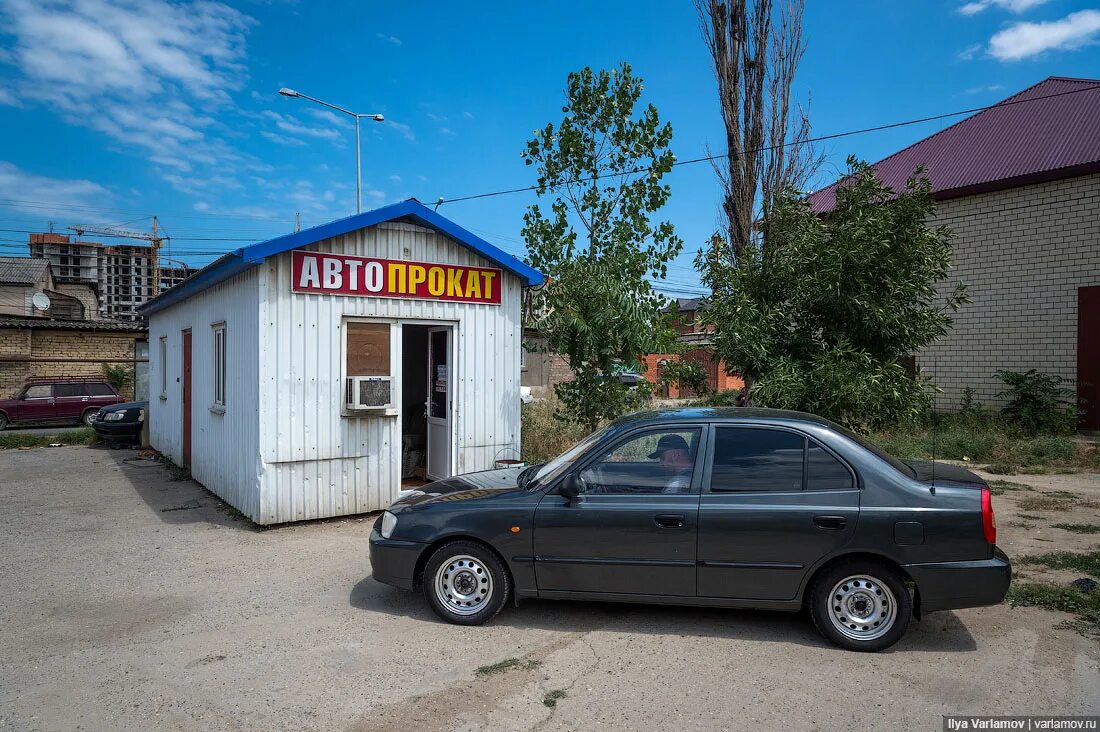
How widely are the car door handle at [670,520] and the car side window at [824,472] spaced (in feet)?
2.78

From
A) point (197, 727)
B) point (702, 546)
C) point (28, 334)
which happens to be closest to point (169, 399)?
point (197, 727)

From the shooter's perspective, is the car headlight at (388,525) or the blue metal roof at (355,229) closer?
the car headlight at (388,525)

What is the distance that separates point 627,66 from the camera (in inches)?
375

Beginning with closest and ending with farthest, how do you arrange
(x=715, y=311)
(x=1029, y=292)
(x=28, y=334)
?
(x=715, y=311), (x=1029, y=292), (x=28, y=334)

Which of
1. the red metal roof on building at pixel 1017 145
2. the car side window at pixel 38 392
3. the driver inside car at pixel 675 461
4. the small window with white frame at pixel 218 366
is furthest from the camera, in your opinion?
the car side window at pixel 38 392

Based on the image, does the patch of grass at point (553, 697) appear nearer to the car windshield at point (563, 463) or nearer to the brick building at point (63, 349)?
the car windshield at point (563, 463)

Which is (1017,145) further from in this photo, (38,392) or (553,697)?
(38,392)

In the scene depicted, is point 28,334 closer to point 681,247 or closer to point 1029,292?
point 681,247

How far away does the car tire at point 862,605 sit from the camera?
4.27 metres

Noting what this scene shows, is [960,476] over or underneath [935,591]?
over

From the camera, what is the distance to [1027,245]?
13.8 meters

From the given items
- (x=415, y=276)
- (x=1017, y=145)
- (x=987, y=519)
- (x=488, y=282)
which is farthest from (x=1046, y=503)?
(x=1017, y=145)

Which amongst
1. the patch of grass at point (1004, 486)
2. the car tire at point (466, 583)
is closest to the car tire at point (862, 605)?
the car tire at point (466, 583)

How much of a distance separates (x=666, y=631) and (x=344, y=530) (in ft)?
13.8
